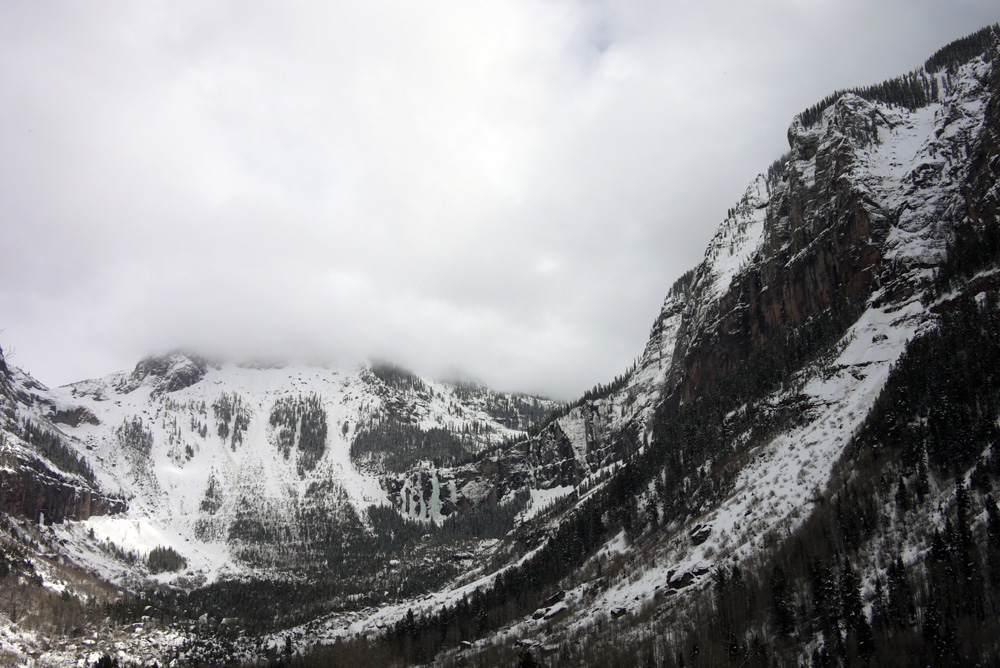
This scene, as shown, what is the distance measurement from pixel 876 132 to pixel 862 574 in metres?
154

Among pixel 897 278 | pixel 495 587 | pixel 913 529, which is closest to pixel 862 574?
pixel 913 529

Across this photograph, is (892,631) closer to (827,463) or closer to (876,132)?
(827,463)

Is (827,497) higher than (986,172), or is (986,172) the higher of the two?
(986,172)

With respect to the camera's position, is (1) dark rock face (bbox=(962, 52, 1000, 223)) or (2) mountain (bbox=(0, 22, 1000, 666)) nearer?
(2) mountain (bbox=(0, 22, 1000, 666))

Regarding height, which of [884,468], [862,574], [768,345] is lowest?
[862,574]

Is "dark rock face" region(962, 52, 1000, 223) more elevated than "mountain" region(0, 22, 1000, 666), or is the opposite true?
"dark rock face" region(962, 52, 1000, 223)

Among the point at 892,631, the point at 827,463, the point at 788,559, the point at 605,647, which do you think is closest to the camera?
the point at 892,631

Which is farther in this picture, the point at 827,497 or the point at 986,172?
the point at 986,172

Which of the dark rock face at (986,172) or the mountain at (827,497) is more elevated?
the dark rock face at (986,172)

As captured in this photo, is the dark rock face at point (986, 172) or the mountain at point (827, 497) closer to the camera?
the mountain at point (827, 497)

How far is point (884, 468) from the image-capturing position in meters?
98.4

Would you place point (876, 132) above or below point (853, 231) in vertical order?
above

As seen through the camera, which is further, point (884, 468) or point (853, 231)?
point (853, 231)

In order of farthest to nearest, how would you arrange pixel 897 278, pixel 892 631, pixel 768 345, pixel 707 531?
pixel 768 345, pixel 897 278, pixel 707 531, pixel 892 631
